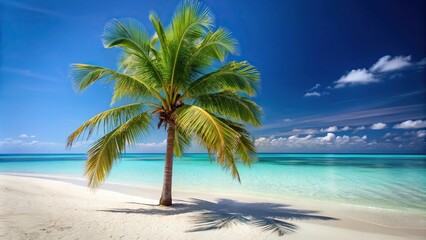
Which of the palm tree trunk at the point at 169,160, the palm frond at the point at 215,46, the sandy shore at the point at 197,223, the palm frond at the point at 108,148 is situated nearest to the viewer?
the sandy shore at the point at 197,223

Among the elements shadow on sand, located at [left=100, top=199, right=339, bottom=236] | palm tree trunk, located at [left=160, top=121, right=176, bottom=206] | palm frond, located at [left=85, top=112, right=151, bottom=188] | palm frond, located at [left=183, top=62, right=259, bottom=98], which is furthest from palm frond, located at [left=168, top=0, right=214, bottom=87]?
shadow on sand, located at [left=100, top=199, right=339, bottom=236]

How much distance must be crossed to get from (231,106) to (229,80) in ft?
1.76

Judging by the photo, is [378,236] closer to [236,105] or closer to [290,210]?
[290,210]

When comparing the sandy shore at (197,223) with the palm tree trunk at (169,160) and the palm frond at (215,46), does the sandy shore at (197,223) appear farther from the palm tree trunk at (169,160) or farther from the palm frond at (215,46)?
the palm frond at (215,46)

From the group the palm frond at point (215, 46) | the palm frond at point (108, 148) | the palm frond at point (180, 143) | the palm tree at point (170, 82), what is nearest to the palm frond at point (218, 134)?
the palm tree at point (170, 82)

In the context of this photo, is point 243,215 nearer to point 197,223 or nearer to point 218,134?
point 197,223

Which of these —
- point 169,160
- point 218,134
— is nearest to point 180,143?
point 169,160

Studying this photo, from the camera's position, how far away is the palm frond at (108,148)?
15.2ft

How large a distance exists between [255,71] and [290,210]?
10.4ft

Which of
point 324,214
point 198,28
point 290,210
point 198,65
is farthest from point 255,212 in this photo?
point 198,28

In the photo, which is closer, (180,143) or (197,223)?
(197,223)

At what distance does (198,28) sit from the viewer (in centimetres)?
513

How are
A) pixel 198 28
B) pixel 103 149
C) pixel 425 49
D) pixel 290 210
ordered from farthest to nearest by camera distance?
pixel 290 210
pixel 198 28
pixel 103 149
pixel 425 49

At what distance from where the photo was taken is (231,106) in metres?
5.20
